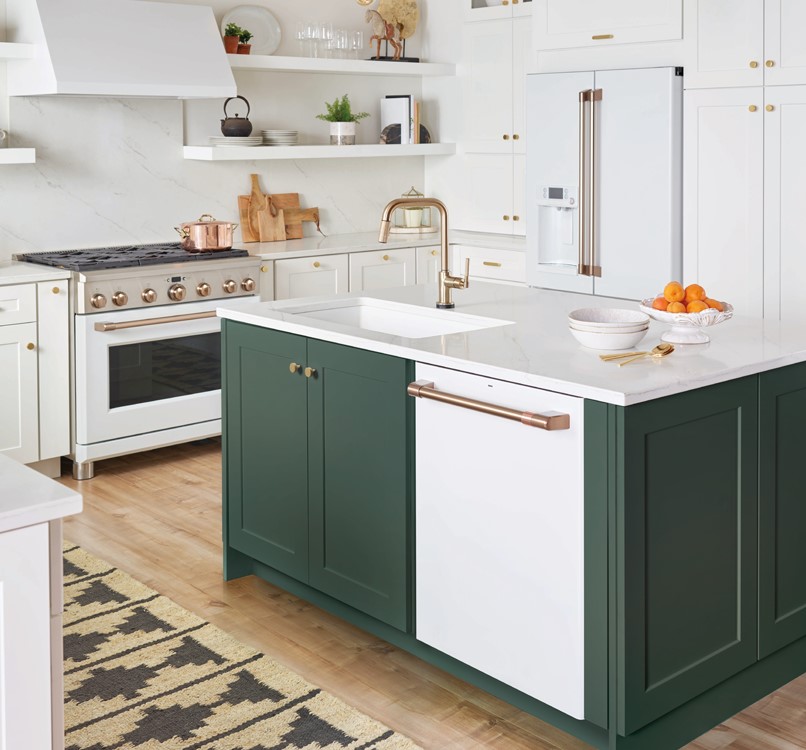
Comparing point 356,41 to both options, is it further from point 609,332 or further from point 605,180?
point 609,332

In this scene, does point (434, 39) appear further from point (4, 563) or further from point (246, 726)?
point (4, 563)

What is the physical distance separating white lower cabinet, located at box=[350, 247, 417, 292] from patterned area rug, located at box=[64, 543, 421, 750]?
104 inches

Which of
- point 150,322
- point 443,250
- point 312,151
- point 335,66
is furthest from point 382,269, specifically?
point 443,250

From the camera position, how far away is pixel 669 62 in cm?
486

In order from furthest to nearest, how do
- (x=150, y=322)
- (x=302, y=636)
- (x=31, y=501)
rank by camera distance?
1. (x=150, y=322)
2. (x=302, y=636)
3. (x=31, y=501)

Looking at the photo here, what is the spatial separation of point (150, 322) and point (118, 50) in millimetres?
1240

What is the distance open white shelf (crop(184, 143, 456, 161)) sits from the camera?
214 inches

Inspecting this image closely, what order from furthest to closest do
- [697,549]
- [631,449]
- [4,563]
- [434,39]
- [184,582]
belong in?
[434,39], [184,582], [697,549], [631,449], [4,563]

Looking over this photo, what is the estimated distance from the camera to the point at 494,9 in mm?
6047

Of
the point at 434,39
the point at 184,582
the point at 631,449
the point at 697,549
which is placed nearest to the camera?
the point at 631,449

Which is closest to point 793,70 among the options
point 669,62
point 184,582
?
point 669,62

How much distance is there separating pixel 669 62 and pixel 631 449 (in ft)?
10.0

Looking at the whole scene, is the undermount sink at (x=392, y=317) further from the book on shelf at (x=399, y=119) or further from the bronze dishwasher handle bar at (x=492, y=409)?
the book on shelf at (x=399, y=119)

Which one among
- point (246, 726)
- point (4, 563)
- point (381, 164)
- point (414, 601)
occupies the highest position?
point (381, 164)
